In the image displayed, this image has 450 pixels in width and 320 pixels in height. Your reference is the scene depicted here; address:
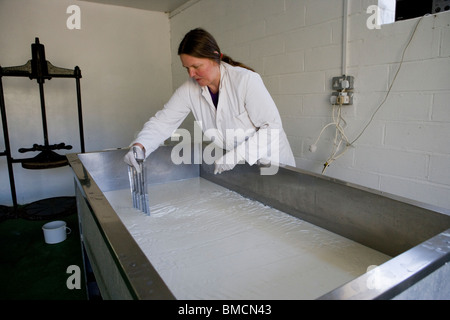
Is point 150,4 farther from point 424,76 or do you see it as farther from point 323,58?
point 424,76

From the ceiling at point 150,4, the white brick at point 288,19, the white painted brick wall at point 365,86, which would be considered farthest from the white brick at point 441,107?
the ceiling at point 150,4

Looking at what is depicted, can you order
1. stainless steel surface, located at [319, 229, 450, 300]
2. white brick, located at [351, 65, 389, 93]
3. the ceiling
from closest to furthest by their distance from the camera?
stainless steel surface, located at [319, 229, 450, 300]
white brick, located at [351, 65, 389, 93]
the ceiling

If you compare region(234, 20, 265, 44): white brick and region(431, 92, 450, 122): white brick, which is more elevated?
region(234, 20, 265, 44): white brick

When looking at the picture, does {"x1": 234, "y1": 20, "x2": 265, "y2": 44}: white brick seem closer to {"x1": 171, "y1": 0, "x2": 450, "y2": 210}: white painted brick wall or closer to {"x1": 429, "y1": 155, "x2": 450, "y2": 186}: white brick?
{"x1": 171, "y1": 0, "x2": 450, "y2": 210}: white painted brick wall

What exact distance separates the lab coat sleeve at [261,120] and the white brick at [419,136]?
0.63 meters

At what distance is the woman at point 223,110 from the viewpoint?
1.48 meters

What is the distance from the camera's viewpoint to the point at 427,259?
1.99 feet

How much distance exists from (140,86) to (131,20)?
72 centimetres

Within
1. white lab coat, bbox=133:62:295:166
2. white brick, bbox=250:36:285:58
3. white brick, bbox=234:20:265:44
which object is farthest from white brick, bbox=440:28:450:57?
white brick, bbox=234:20:265:44

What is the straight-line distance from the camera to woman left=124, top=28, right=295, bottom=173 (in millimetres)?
1479

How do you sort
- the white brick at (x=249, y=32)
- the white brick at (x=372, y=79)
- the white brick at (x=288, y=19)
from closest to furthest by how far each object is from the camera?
the white brick at (x=372, y=79), the white brick at (x=288, y=19), the white brick at (x=249, y=32)

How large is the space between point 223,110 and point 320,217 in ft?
2.63

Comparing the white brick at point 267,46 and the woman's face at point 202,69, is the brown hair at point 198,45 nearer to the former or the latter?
the woman's face at point 202,69

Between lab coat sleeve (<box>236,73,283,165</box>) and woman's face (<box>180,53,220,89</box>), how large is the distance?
0.20 m
